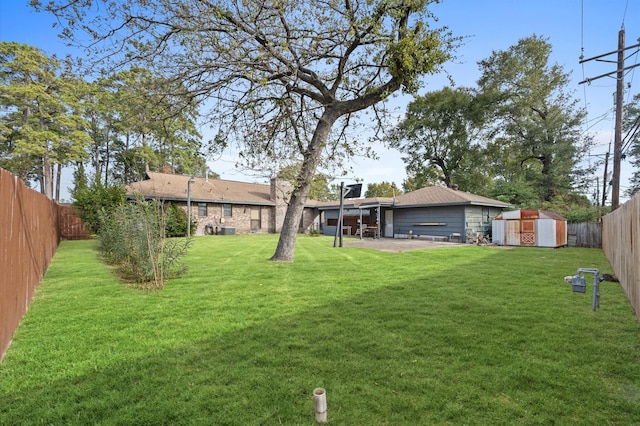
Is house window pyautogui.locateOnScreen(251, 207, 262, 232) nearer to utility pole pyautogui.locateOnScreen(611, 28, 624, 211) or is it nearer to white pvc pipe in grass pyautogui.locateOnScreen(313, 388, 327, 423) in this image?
utility pole pyautogui.locateOnScreen(611, 28, 624, 211)

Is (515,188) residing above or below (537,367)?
above

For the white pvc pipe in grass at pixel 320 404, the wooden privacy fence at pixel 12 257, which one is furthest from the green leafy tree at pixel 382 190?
the white pvc pipe in grass at pixel 320 404

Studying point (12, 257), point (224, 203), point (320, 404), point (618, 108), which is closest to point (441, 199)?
point (618, 108)

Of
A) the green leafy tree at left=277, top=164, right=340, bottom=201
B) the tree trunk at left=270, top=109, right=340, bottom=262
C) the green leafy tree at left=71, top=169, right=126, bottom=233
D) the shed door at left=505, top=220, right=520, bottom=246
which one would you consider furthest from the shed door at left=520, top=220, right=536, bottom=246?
the green leafy tree at left=71, top=169, right=126, bottom=233

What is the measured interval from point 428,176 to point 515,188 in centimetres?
819

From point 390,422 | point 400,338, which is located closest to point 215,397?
point 390,422

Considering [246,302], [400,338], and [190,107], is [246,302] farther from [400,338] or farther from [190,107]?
[190,107]

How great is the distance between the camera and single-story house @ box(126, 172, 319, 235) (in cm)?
2034

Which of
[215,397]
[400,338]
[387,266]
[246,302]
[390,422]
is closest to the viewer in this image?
[390,422]

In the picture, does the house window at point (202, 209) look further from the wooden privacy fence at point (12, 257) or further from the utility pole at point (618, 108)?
the utility pole at point (618, 108)

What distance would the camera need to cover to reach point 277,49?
802 centimetres

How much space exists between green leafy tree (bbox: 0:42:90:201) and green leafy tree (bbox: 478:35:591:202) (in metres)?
32.4

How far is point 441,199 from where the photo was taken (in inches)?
727

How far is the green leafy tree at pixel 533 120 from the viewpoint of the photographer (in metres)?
24.2
